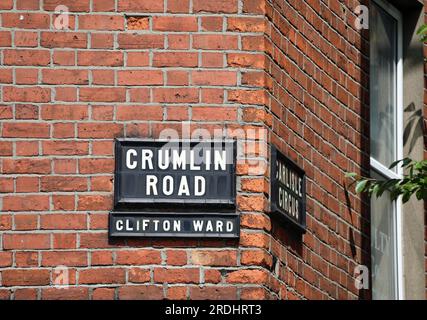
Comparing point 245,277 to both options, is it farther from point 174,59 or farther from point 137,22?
point 137,22

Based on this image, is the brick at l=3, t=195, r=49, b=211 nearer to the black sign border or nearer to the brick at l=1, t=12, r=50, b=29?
the black sign border

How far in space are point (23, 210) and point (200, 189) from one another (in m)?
0.91

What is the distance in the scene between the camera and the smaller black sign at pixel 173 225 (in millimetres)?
7395

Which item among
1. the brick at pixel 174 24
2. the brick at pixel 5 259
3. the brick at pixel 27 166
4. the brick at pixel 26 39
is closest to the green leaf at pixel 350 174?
the brick at pixel 174 24

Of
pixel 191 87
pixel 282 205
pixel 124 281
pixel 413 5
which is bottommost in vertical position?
pixel 124 281

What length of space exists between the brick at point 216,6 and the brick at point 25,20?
0.80m

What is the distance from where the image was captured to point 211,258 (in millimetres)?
7387

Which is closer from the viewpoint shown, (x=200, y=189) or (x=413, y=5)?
(x=200, y=189)

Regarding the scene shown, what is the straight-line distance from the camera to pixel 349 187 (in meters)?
8.74

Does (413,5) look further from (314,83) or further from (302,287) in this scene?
(302,287)

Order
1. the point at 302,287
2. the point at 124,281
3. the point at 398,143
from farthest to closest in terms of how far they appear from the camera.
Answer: the point at 398,143 → the point at 302,287 → the point at 124,281

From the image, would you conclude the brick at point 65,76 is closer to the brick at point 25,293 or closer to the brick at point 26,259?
the brick at point 26,259

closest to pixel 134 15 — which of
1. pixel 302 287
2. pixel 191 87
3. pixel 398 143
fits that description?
pixel 191 87

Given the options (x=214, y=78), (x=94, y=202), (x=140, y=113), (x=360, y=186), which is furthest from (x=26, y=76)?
(x=360, y=186)
